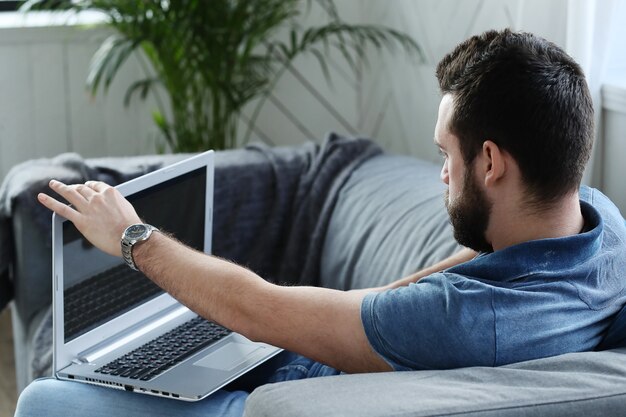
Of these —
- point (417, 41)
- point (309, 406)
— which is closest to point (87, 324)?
point (309, 406)

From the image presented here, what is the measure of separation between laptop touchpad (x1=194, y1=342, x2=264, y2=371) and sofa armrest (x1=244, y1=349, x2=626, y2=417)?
400 mm

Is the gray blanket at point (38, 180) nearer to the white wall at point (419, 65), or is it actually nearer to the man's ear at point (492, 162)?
the white wall at point (419, 65)

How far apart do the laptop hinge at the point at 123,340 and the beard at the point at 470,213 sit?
638mm

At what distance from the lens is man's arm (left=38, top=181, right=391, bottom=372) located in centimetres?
131

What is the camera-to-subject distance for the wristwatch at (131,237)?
4.78 ft

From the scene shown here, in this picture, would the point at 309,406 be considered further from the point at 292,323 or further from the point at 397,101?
the point at 397,101

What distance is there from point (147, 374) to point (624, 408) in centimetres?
75

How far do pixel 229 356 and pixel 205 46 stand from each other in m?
1.37

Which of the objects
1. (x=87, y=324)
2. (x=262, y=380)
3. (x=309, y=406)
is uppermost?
(x=309, y=406)

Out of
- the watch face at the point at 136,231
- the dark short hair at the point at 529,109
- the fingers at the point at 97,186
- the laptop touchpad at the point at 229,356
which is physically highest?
the dark short hair at the point at 529,109

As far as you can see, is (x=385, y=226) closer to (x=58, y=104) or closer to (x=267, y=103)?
(x=267, y=103)

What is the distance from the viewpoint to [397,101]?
3053 millimetres

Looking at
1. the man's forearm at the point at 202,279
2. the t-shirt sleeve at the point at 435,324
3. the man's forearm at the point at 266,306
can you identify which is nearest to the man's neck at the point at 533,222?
the t-shirt sleeve at the point at 435,324

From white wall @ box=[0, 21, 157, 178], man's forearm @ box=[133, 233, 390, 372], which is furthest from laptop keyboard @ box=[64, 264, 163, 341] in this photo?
white wall @ box=[0, 21, 157, 178]
